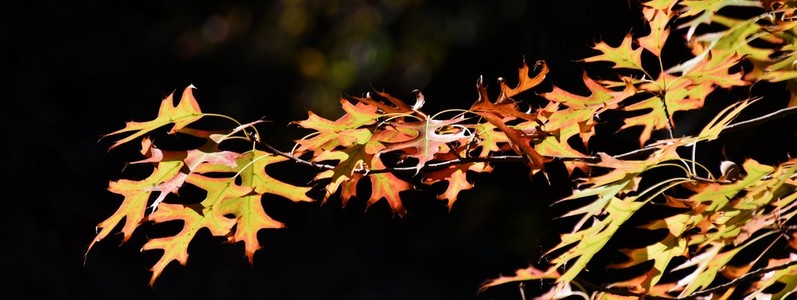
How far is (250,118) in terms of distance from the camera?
3.71 meters

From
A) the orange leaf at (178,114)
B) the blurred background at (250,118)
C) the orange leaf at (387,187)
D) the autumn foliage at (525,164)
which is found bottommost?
the blurred background at (250,118)

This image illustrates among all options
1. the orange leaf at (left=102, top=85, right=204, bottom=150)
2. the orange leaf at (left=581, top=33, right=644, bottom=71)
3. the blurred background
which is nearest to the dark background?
the blurred background

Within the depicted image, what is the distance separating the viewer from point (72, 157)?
3740 millimetres

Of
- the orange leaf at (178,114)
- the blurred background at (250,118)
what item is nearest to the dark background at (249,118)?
the blurred background at (250,118)

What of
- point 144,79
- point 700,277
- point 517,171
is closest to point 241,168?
point 700,277

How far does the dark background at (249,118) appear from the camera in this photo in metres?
3.22

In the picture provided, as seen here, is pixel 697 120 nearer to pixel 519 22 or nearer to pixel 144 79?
pixel 519 22

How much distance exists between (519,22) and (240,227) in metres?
2.14

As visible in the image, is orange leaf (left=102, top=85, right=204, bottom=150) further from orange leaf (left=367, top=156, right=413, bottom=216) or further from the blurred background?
the blurred background

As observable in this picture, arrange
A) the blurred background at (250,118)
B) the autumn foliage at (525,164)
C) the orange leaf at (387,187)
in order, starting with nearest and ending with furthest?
the autumn foliage at (525,164)
the orange leaf at (387,187)
the blurred background at (250,118)

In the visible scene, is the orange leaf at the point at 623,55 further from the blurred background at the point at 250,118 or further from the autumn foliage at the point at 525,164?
the blurred background at the point at 250,118

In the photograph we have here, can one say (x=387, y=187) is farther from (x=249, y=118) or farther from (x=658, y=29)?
(x=249, y=118)

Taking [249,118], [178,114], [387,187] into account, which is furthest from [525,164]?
[249,118]

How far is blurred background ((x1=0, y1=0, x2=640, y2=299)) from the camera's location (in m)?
3.22
